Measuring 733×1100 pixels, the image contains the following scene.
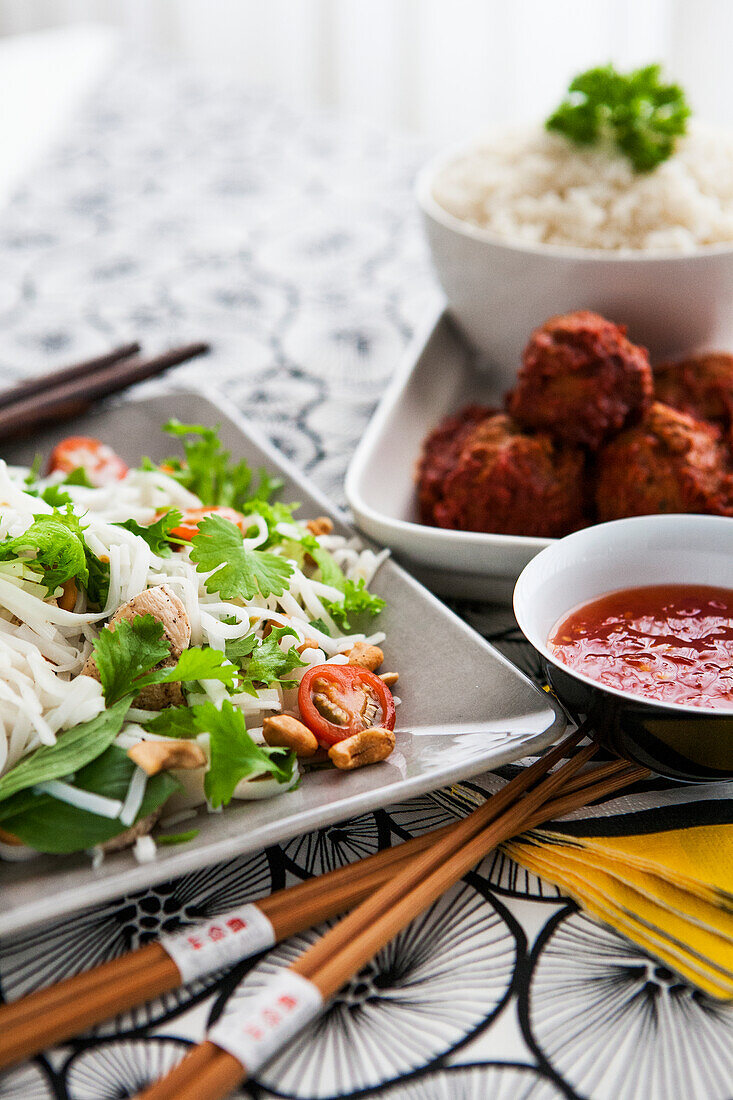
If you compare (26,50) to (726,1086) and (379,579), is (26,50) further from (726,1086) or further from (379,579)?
(726,1086)

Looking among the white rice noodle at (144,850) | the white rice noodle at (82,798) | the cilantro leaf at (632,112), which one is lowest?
the white rice noodle at (144,850)

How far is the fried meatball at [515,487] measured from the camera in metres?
2.06

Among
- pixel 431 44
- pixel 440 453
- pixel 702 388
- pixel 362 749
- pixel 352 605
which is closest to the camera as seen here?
pixel 362 749

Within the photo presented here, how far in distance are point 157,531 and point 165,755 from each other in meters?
0.52

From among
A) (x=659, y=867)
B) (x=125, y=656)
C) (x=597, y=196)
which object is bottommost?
(x=659, y=867)

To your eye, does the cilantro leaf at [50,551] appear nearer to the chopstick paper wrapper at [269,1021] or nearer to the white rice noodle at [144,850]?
the white rice noodle at [144,850]

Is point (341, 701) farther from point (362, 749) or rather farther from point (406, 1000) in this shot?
point (406, 1000)

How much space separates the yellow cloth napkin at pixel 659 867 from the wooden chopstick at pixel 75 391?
5.27 feet

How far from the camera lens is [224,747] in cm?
146

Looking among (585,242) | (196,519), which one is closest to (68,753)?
(196,519)

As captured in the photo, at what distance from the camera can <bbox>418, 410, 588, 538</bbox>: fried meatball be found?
6.75ft

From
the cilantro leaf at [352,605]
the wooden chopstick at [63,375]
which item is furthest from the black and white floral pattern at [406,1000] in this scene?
the wooden chopstick at [63,375]

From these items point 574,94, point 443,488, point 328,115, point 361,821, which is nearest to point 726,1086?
point 361,821

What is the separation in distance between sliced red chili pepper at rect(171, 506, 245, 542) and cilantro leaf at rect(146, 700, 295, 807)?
0.46 metres
